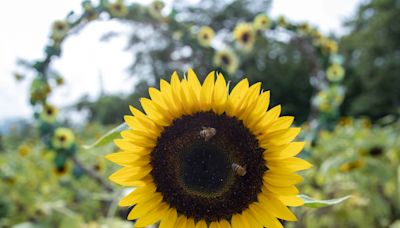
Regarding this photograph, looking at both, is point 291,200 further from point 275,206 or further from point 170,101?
point 170,101

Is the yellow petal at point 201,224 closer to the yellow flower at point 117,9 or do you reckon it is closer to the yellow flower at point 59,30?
the yellow flower at point 117,9

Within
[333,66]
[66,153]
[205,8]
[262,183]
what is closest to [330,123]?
[333,66]

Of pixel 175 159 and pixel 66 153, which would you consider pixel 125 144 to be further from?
pixel 66 153

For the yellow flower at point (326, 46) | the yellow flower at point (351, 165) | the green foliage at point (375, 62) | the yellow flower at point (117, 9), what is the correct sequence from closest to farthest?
1. the yellow flower at point (117, 9)
2. the yellow flower at point (351, 165)
3. the yellow flower at point (326, 46)
4. the green foliage at point (375, 62)

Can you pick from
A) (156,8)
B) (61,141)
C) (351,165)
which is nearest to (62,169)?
(61,141)

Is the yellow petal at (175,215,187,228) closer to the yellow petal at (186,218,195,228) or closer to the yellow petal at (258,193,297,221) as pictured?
the yellow petal at (186,218,195,228)

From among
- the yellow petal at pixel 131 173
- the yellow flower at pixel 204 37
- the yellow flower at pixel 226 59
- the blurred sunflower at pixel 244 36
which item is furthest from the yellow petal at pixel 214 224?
the blurred sunflower at pixel 244 36

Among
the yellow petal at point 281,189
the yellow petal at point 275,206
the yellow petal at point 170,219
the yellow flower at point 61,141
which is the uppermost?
the yellow petal at point 281,189
